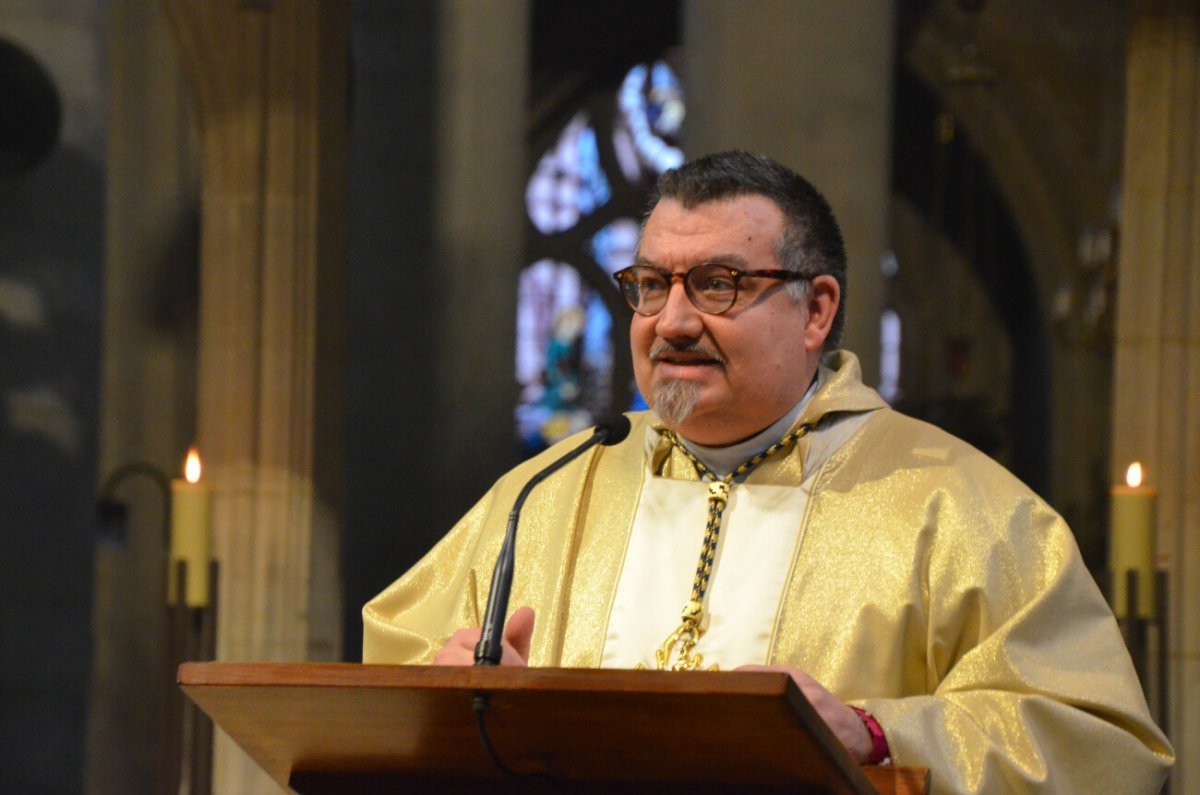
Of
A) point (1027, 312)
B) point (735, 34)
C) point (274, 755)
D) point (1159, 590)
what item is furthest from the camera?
point (1027, 312)

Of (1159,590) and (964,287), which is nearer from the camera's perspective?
(1159,590)

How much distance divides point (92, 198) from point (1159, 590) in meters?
5.60

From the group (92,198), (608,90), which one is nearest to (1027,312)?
(608,90)

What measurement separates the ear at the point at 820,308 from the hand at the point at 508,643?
0.75m

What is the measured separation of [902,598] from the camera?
9.78 feet

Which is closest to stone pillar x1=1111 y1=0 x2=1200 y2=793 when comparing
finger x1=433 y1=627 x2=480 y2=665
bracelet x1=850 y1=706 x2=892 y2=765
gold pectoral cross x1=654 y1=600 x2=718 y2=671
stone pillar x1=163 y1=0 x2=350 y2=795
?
stone pillar x1=163 y1=0 x2=350 y2=795

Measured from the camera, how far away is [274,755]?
2.52 m

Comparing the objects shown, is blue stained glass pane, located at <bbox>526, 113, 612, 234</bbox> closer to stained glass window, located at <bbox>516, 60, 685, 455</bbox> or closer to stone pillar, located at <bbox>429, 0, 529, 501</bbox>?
stained glass window, located at <bbox>516, 60, 685, 455</bbox>

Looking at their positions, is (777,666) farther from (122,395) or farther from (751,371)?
(122,395)

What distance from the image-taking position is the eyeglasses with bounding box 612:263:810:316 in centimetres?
301

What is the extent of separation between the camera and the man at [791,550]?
277cm

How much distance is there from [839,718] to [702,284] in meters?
0.74

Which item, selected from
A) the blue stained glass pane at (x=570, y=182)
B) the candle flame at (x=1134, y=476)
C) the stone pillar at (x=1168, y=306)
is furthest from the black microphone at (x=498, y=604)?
the blue stained glass pane at (x=570, y=182)

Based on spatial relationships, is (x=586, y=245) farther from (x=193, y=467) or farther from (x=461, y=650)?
(x=461, y=650)
